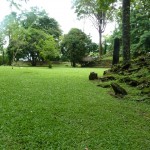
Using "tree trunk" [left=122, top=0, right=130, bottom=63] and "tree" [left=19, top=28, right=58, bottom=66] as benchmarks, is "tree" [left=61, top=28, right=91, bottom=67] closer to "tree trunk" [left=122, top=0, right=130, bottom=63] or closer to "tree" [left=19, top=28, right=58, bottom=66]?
"tree" [left=19, top=28, right=58, bottom=66]

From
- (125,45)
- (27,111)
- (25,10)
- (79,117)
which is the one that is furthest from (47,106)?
(125,45)

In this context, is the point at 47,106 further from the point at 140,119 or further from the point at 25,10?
the point at 25,10

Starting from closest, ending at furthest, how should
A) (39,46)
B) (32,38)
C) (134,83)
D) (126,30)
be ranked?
(134,83) → (126,30) → (39,46) → (32,38)

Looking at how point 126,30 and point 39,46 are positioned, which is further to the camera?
point 39,46

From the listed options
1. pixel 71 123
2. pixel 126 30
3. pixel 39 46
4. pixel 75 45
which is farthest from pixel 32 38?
pixel 71 123

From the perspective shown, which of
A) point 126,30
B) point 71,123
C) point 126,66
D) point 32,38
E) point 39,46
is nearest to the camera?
point 71,123

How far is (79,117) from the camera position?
5406 millimetres

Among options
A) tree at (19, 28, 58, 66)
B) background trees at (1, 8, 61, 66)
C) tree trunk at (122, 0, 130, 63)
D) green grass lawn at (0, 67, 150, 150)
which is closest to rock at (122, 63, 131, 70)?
tree trunk at (122, 0, 130, 63)

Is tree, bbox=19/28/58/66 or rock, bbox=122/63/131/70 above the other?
tree, bbox=19/28/58/66

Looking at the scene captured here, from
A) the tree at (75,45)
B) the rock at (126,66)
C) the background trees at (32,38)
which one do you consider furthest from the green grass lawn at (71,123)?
the tree at (75,45)

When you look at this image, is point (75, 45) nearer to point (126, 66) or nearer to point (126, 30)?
point (126, 30)

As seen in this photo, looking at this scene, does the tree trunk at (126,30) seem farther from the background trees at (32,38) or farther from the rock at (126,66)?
the background trees at (32,38)

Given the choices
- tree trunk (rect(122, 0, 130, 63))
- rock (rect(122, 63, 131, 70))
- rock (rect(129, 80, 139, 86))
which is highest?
tree trunk (rect(122, 0, 130, 63))

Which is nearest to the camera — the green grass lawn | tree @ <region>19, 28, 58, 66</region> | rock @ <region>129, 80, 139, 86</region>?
the green grass lawn
